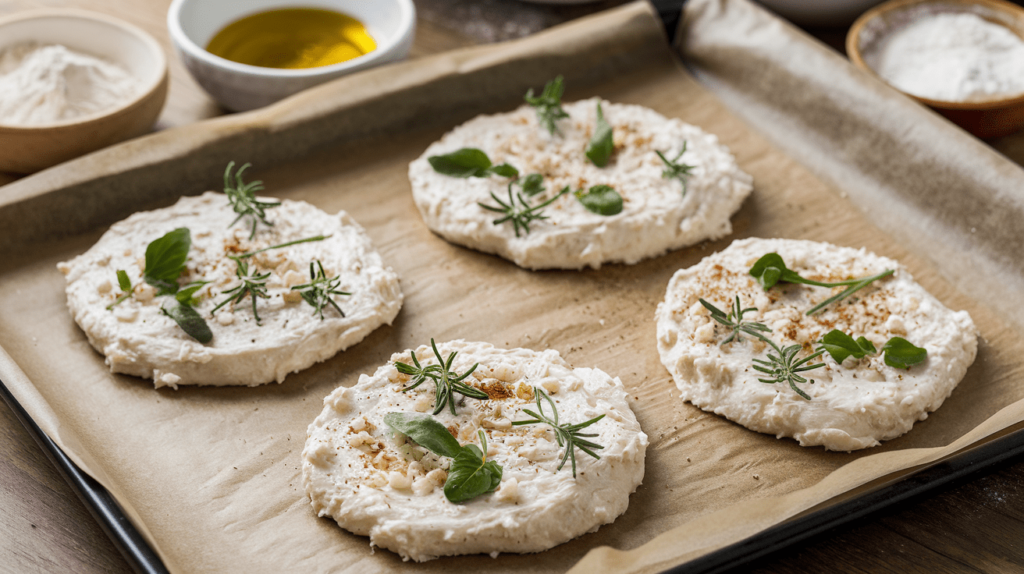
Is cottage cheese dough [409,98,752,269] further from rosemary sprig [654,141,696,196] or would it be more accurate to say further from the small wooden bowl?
the small wooden bowl

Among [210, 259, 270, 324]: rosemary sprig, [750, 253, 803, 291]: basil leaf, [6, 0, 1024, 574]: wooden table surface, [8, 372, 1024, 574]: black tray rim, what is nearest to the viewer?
[8, 372, 1024, 574]: black tray rim

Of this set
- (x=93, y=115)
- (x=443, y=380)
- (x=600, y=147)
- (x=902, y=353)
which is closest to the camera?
(x=443, y=380)

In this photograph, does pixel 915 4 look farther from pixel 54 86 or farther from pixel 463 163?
pixel 54 86

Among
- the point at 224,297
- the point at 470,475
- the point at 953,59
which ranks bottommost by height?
the point at 224,297

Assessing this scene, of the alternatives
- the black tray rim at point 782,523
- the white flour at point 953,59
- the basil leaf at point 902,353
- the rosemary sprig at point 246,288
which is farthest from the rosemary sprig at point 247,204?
the white flour at point 953,59

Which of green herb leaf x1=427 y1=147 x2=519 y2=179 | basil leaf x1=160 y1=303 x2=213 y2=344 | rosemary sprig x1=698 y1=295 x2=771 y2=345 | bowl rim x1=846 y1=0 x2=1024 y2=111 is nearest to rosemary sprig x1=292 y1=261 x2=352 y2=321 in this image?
basil leaf x1=160 y1=303 x2=213 y2=344

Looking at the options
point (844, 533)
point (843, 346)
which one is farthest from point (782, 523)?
point (843, 346)
